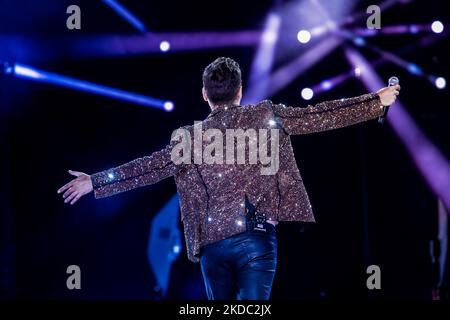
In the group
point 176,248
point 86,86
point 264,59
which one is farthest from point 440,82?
point 86,86

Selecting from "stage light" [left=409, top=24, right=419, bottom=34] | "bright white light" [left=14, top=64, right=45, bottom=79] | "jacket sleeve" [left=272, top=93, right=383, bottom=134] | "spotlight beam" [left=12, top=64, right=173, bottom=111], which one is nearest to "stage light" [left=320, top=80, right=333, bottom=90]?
"stage light" [left=409, top=24, right=419, bottom=34]

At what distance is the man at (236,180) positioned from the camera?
91.8 inches

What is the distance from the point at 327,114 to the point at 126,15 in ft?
10.2

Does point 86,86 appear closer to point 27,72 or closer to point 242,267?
point 27,72

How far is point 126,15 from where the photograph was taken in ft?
17.1

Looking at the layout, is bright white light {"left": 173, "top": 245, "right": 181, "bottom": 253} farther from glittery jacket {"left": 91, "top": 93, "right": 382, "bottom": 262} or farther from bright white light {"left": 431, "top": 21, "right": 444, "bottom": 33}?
glittery jacket {"left": 91, "top": 93, "right": 382, "bottom": 262}

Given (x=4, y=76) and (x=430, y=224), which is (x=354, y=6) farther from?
(x=4, y=76)

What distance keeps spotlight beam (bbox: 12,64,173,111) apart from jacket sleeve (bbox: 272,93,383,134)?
288 cm

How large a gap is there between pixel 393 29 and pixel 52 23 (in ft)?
9.23

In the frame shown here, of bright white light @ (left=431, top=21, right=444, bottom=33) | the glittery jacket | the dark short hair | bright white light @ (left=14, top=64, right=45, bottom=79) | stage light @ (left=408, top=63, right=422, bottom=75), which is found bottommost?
the glittery jacket

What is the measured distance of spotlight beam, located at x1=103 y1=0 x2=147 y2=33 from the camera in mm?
5172
